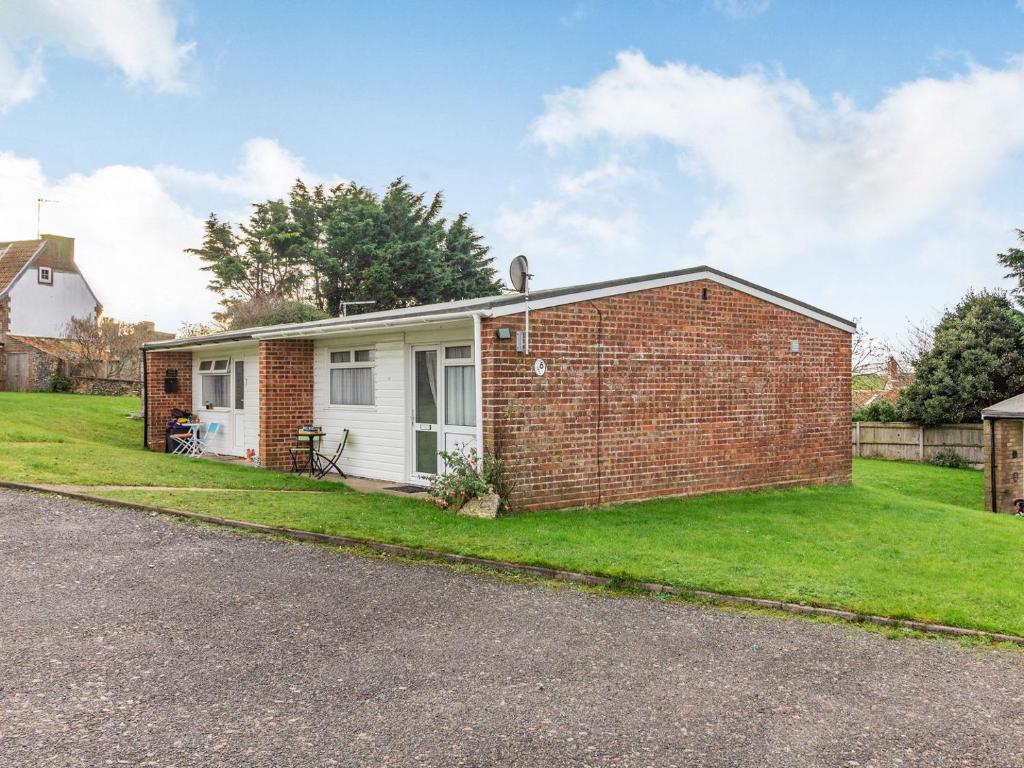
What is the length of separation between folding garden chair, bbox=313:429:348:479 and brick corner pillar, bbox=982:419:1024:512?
12545 millimetres

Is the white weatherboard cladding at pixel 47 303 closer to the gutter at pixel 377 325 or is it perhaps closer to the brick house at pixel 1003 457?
the gutter at pixel 377 325

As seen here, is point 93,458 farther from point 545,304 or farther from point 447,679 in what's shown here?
point 447,679

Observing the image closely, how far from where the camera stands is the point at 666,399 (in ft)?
35.5

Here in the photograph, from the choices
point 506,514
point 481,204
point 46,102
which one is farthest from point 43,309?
point 506,514

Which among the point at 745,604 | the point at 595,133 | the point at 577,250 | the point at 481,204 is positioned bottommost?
the point at 745,604

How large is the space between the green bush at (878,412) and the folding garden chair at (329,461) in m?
15.9

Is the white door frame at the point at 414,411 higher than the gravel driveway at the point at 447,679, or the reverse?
the white door frame at the point at 414,411

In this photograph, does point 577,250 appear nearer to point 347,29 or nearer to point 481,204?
point 347,29

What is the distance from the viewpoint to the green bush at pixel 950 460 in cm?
1958

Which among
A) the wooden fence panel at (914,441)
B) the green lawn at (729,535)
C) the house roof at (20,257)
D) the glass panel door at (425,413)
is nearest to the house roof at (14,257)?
the house roof at (20,257)

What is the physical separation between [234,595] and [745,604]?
3.93 metres

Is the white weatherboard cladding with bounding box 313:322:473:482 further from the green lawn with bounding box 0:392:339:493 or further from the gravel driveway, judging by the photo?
the gravel driveway

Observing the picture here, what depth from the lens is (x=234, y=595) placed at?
A: 574 centimetres

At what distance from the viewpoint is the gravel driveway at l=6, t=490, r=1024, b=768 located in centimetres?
337
